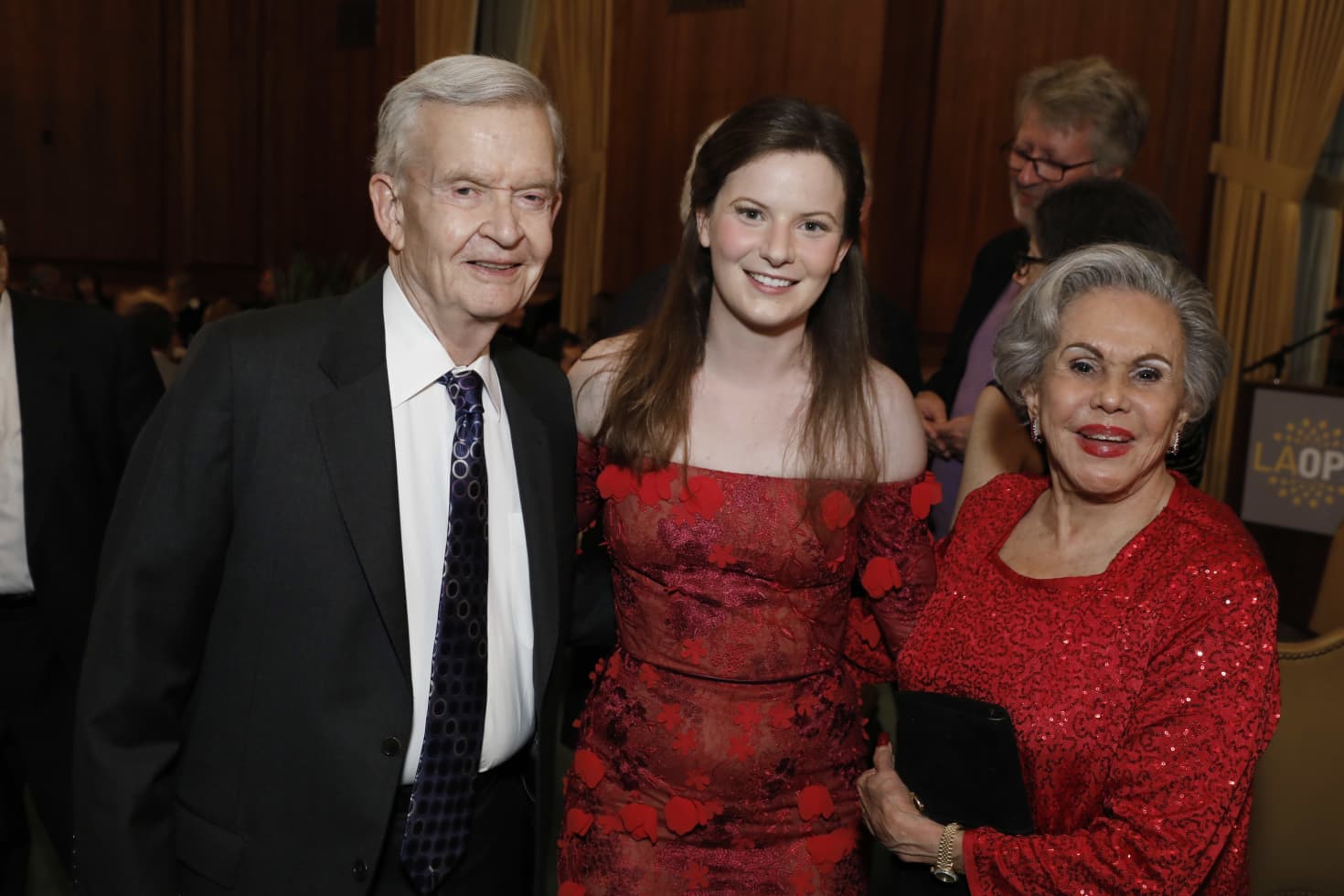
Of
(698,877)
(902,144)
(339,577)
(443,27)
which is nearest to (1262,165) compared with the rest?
(902,144)

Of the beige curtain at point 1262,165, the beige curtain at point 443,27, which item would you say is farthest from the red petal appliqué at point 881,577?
the beige curtain at point 443,27

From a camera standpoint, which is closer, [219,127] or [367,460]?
[367,460]

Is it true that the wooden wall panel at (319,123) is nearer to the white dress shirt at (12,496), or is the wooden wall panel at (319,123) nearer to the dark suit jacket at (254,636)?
the white dress shirt at (12,496)

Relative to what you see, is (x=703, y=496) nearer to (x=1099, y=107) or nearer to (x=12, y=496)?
(x=1099, y=107)

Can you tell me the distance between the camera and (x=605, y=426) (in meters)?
2.11

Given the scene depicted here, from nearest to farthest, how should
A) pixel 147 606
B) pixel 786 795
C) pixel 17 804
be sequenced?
pixel 147 606 < pixel 786 795 < pixel 17 804

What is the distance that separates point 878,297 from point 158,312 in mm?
4482

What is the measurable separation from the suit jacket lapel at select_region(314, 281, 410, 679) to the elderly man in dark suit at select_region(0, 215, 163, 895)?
172 cm

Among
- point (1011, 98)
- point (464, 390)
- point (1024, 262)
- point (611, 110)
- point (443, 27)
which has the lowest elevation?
point (464, 390)

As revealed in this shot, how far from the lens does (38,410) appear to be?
298 centimetres

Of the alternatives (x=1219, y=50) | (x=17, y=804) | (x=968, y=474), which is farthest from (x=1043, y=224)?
(x=1219, y=50)

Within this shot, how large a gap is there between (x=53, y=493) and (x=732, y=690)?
1901mm

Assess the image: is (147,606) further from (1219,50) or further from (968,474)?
(1219,50)

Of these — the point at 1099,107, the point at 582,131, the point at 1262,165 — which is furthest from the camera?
the point at 582,131
